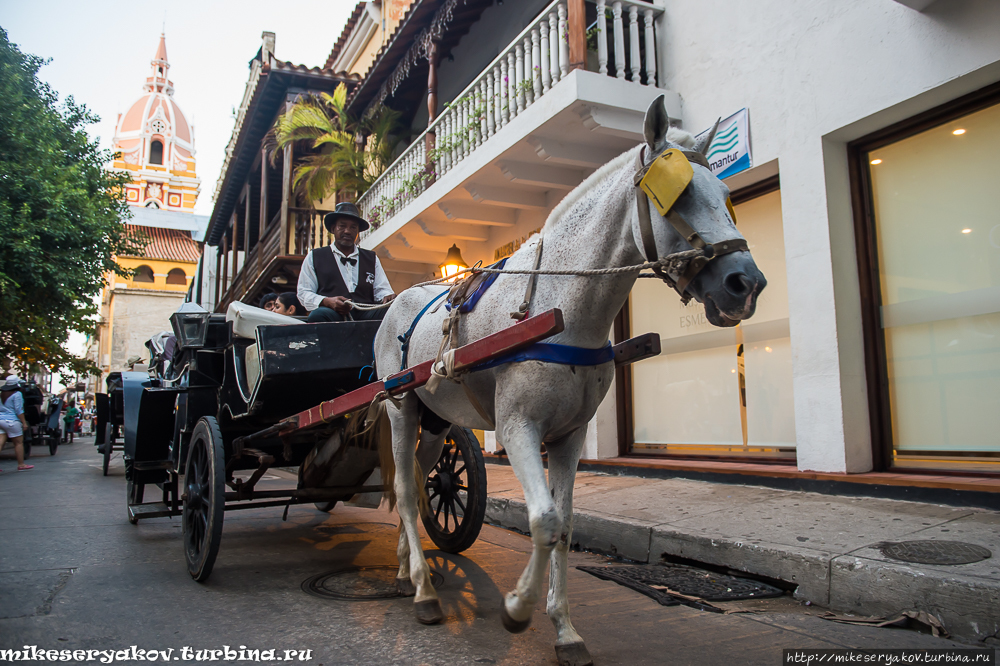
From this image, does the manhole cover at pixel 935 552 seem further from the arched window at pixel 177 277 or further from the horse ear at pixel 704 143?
the arched window at pixel 177 277

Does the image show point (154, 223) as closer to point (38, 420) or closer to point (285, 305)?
point (38, 420)

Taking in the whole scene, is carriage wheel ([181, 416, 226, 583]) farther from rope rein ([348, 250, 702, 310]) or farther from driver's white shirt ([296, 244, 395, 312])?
rope rein ([348, 250, 702, 310])

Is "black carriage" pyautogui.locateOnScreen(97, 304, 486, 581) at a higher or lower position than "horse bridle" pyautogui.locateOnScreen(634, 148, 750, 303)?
lower

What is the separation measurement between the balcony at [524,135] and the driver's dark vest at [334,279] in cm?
329

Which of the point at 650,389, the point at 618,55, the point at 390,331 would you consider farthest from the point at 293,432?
the point at 618,55

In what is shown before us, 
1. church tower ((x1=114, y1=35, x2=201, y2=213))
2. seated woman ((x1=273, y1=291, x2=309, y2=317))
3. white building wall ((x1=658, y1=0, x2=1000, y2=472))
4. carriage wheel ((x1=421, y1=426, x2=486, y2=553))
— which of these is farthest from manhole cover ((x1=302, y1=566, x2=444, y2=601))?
church tower ((x1=114, y1=35, x2=201, y2=213))

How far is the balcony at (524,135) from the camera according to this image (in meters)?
7.21

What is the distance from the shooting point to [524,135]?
7598 mm

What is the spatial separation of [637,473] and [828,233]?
3.29 meters

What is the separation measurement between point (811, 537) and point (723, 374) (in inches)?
127

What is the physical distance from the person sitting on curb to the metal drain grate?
41.5ft

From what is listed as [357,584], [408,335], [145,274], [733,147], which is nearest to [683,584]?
[357,584]

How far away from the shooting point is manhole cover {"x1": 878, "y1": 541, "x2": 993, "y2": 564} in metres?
3.30

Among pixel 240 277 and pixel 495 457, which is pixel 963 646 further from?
pixel 240 277
